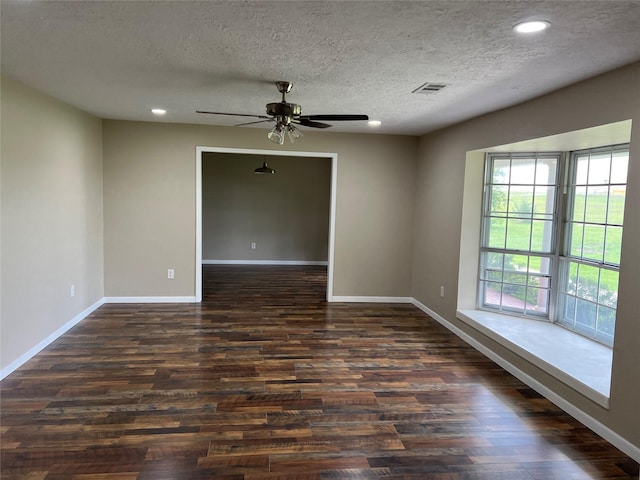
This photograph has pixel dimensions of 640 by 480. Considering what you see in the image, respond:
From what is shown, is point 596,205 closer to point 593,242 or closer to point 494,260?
point 593,242

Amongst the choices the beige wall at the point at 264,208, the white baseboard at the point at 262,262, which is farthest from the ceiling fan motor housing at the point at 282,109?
the white baseboard at the point at 262,262

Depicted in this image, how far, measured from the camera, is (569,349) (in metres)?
3.49

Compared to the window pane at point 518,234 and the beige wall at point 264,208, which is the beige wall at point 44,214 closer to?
the beige wall at point 264,208

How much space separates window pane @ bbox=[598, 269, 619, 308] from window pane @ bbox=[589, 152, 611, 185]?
0.77 m

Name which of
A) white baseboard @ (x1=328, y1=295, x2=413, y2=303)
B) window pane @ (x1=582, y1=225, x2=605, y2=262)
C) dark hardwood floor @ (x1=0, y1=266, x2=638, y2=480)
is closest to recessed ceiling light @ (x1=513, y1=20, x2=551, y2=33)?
window pane @ (x1=582, y1=225, x2=605, y2=262)

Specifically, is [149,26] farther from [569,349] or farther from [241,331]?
[569,349]

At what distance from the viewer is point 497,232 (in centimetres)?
460

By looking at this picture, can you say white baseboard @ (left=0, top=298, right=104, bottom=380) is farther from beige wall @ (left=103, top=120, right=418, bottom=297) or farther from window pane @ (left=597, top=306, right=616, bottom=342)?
window pane @ (left=597, top=306, right=616, bottom=342)

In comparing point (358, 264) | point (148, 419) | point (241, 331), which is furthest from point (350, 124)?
point (148, 419)

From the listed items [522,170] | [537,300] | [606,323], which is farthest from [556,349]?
[522,170]

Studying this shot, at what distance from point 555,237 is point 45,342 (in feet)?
16.1

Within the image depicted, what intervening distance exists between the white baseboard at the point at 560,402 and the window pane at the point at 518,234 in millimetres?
1065

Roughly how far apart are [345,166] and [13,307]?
13.1 feet

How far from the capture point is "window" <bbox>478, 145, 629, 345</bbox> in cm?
356
